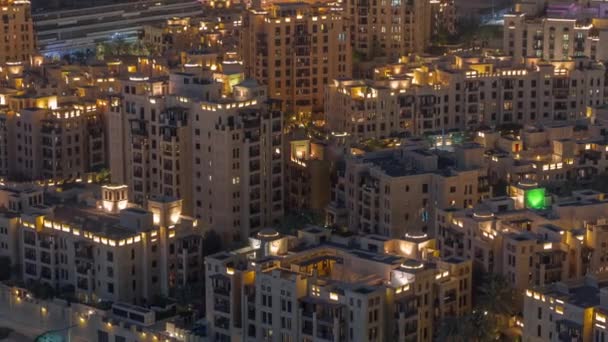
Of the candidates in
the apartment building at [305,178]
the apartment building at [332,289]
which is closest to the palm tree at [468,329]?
the apartment building at [332,289]

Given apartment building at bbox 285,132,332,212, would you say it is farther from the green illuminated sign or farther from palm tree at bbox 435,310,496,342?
palm tree at bbox 435,310,496,342

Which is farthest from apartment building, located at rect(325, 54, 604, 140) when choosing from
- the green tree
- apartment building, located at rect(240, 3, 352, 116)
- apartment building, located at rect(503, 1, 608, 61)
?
the green tree

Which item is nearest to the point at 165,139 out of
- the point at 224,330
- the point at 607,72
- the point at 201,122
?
the point at 201,122

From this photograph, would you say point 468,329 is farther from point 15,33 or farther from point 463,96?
point 15,33

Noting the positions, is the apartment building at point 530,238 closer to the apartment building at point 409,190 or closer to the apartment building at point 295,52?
the apartment building at point 409,190

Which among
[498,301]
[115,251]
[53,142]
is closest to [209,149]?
[115,251]
